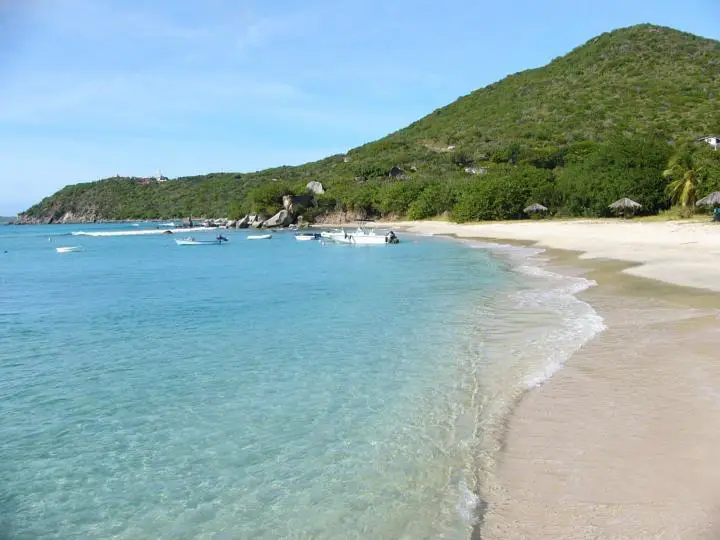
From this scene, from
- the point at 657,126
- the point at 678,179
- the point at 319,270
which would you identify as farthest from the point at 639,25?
the point at 319,270

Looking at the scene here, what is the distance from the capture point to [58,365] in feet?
36.9

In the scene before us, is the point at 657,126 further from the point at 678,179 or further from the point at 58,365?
the point at 58,365

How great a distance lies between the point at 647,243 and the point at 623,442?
2633 centimetres

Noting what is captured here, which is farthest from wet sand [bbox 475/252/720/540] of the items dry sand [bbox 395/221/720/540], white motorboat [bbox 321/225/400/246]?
white motorboat [bbox 321/225/400/246]

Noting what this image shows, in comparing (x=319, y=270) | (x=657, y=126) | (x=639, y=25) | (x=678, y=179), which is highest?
(x=639, y=25)

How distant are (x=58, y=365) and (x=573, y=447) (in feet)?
30.9

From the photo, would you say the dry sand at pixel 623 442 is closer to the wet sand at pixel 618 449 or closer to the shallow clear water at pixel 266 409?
the wet sand at pixel 618 449

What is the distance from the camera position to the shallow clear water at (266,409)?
5.56 m

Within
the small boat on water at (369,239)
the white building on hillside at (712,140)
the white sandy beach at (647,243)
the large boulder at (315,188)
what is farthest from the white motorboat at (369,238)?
the white building on hillside at (712,140)

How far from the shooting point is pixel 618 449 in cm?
622

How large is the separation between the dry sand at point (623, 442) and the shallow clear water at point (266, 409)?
1.56ft

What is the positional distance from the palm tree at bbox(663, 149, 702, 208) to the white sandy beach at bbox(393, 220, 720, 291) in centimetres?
648

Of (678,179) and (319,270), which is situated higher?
(678,179)

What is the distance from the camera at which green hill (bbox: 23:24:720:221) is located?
54925 mm
